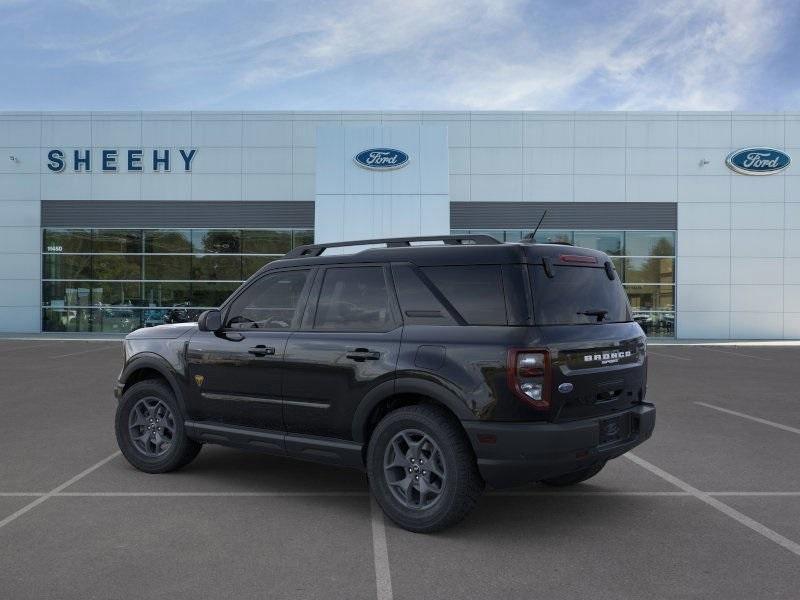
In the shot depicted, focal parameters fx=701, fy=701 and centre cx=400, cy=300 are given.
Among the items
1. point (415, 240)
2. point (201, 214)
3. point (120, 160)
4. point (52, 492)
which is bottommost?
point (52, 492)

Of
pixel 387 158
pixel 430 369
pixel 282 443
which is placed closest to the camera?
pixel 430 369

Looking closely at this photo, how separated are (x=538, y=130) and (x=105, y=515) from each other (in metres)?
24.6

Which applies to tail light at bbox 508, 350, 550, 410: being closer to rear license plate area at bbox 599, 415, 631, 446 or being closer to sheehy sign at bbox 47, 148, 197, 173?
rear license plate area at bbox 599, 415, 631, 446

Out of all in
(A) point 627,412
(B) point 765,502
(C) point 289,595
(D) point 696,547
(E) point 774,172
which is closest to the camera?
(C) point 289,595

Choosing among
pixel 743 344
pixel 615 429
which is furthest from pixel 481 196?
pixel 615 429

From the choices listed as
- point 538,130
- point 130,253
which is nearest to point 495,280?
point 538,130

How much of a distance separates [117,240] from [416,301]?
83.8 ft

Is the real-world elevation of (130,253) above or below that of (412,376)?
above

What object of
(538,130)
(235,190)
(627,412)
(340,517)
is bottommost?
(340,517)

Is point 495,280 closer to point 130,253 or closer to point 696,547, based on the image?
point 696,547

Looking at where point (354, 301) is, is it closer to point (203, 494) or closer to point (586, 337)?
point (586, 337)

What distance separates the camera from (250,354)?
5305 millimetres

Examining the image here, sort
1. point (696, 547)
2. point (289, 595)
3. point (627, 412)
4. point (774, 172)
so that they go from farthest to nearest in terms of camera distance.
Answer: point (774, 172) → point (627, 412) → point (696, 547) → point (289, 595)

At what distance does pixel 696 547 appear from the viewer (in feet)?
13.7
